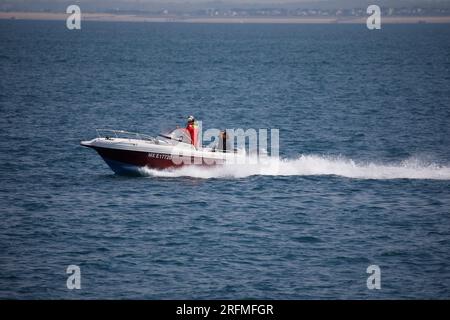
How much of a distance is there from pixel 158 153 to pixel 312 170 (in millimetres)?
8028

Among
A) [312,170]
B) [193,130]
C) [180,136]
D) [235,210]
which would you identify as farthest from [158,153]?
[312,170]

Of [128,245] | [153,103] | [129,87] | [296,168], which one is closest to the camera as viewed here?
[128,245]

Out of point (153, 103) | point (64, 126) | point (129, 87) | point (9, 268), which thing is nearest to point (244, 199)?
point (9, 268)

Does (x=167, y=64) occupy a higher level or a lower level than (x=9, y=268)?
higher

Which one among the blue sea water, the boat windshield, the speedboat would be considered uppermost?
the boat windshield

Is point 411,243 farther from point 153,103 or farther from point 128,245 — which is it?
point 153,103

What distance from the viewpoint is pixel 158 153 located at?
34625 millimetres

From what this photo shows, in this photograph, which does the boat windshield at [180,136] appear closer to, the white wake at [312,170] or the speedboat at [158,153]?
the speedboat at [158,153]

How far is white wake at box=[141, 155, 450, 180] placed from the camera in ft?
116

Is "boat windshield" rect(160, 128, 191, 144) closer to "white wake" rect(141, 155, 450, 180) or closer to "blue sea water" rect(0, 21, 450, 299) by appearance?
"white wake" rect(141, 155, 450, 180)

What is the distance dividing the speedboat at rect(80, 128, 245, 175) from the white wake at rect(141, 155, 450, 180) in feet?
1.37

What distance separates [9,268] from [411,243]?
13741 millimetres

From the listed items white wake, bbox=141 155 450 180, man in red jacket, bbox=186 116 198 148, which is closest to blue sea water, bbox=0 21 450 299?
white wake, bbox=141 155 450 180

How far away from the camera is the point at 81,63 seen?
120 meters
